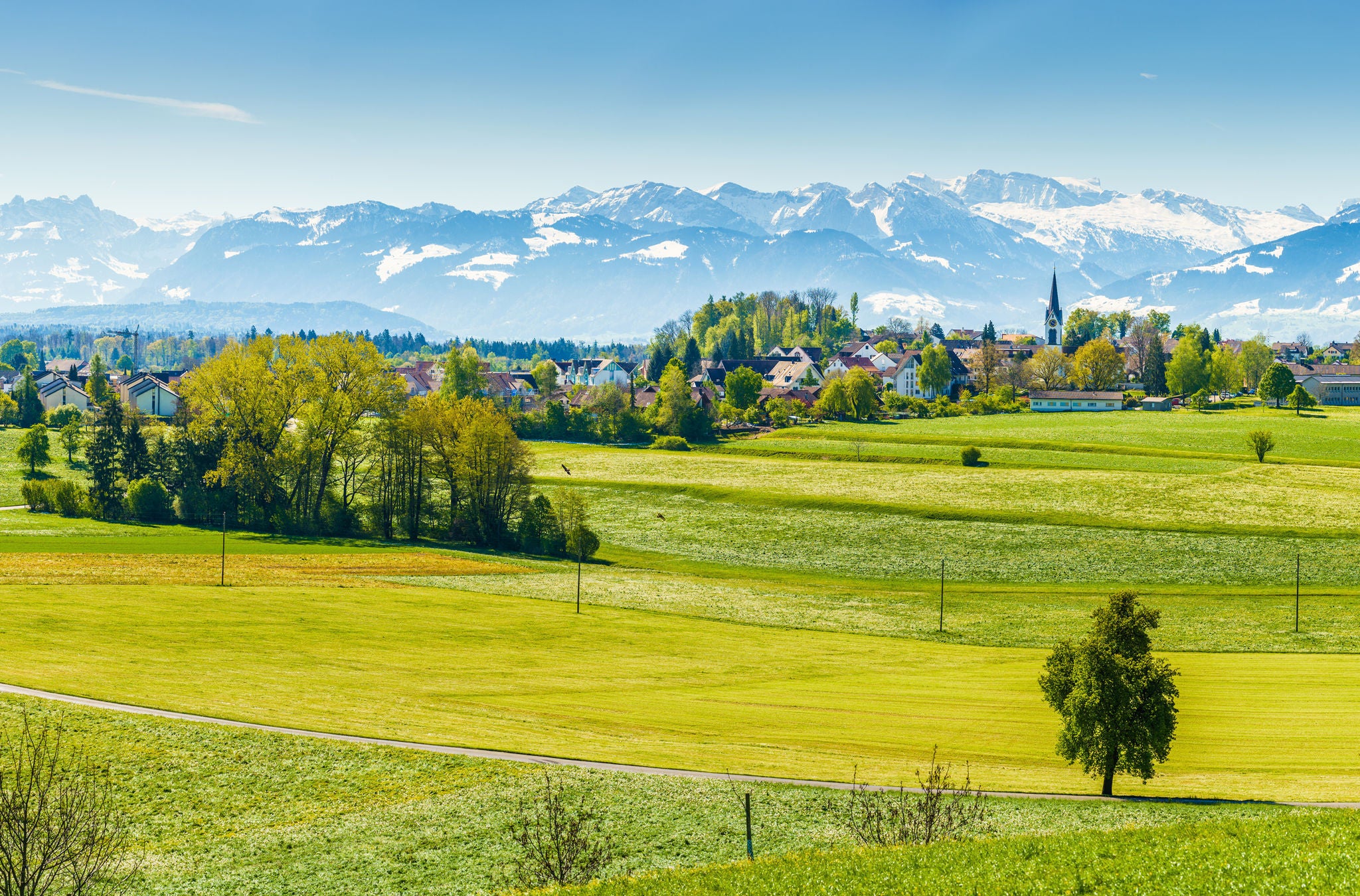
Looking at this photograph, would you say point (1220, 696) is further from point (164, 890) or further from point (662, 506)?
point (662, 506)

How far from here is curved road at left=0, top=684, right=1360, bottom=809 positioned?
100 ft

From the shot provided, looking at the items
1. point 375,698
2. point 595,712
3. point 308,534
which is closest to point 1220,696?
point 595,712

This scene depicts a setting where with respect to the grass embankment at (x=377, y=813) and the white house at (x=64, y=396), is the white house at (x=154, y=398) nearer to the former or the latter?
the white house at (x=64, y=396)

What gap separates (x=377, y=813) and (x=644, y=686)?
17468mm

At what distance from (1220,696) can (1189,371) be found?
165269 mm

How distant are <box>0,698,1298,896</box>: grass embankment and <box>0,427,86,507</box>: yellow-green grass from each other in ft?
254

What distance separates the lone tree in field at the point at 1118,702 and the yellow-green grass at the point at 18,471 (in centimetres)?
9607

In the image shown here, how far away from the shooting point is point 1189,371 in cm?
18900

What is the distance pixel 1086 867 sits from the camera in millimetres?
21562

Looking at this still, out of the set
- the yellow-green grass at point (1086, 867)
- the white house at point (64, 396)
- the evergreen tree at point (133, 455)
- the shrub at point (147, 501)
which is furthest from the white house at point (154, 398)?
the yellow-green grass at point (1086, 867)

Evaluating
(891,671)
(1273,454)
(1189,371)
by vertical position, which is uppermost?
(1189,371)

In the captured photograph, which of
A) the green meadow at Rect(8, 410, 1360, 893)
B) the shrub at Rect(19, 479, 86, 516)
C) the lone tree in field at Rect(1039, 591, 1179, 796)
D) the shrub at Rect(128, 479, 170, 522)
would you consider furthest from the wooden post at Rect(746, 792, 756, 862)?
the shrub at Rect(19, 479, 86, 516)

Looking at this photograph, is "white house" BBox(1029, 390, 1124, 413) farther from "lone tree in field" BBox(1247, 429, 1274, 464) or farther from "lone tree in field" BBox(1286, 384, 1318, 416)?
"lone tree in field" BBox(1247, 429, 1274, 464)

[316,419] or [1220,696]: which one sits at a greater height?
[316,419]
